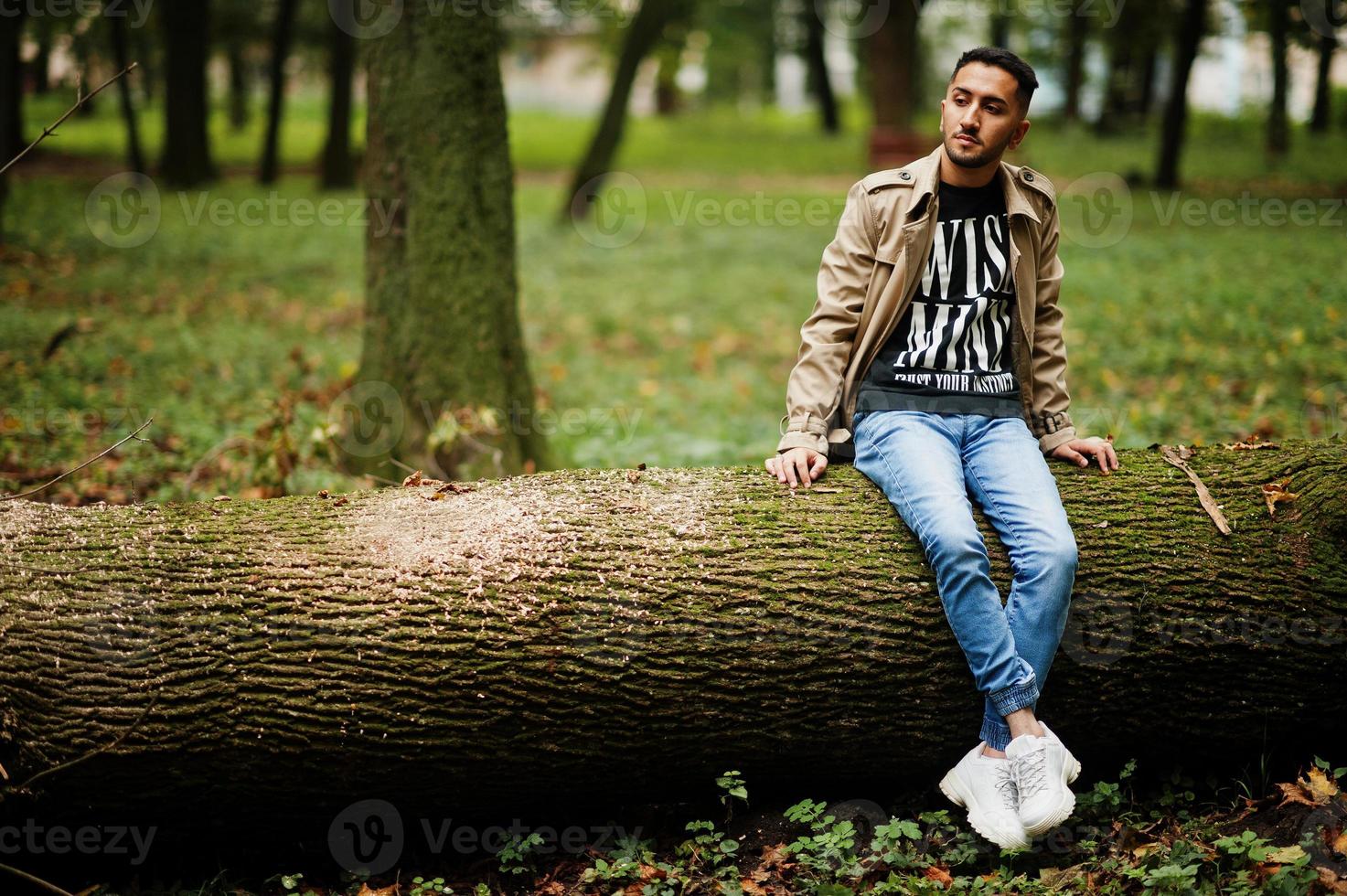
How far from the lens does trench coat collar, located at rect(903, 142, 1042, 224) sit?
343 centimetres

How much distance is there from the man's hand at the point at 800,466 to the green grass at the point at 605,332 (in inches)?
111

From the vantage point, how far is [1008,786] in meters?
3.02

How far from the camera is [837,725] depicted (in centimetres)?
313

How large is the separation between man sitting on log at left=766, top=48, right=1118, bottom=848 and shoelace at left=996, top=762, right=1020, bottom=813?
3cm

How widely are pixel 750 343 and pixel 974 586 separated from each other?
7.42 metres

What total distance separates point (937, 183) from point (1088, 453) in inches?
43.6

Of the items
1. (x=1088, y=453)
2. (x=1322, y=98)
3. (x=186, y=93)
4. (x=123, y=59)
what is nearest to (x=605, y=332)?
(x=1088, y=453)

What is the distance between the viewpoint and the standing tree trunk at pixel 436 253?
5.42 meters

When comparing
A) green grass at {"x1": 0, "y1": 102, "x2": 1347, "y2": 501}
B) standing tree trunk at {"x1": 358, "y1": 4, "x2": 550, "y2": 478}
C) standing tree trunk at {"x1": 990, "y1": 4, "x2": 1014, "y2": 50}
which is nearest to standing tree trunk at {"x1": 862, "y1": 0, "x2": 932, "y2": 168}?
green grass at {"x1": 0, "y1": 102, "x2": 1347, "y2": 501}

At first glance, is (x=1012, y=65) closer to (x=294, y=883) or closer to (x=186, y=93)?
(x=294, y=883)

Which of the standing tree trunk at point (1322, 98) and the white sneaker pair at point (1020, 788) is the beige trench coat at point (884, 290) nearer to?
the white sneaker pair at point (1020, 788)

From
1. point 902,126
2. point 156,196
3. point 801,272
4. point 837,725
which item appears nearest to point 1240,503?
point 837,725

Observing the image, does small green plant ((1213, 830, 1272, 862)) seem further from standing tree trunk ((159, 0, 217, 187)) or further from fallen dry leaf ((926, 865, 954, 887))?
standing tree trunk ((159, 0, 217, 187))

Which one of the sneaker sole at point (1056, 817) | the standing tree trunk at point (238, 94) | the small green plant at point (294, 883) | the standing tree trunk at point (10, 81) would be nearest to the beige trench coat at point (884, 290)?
the sneaker sole at point (1056, 817)
